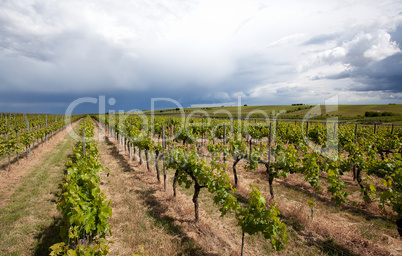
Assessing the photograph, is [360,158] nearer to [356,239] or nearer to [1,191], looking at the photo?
[356,239]


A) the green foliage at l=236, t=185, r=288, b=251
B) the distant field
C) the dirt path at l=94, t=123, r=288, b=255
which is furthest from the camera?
the distant field

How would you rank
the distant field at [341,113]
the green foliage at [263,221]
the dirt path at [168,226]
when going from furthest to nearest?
the distant field at [341,113], the dirt path at [168,226], the green foliage at [263,221]

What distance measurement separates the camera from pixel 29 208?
667cm

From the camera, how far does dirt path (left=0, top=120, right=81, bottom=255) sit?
4.96 m

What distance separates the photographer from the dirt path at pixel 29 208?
4961 mm

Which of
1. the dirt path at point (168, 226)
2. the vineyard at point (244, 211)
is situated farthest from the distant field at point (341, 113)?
the dirt path at point (168, 226)

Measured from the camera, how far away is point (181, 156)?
6.76 m

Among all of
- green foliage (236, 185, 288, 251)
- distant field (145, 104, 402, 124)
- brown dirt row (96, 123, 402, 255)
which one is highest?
distant field (145, 104, 402, 124)

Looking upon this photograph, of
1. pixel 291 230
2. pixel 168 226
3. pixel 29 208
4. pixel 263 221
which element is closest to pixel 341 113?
pixel 291 230

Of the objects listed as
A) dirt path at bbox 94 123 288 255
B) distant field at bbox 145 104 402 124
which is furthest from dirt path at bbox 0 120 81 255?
distant field at bbox 145 104 402 124

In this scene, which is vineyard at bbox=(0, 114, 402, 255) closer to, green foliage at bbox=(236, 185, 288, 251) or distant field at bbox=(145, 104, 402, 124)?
green foliage at bbox=(236, 185, 288, 251)

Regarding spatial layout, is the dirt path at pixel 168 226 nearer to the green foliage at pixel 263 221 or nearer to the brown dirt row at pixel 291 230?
the brown dirt row at pixel 291 230

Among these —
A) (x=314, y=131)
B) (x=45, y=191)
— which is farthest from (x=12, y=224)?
Answer: (x=314, y=131)

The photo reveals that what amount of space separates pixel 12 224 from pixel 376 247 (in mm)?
10196
